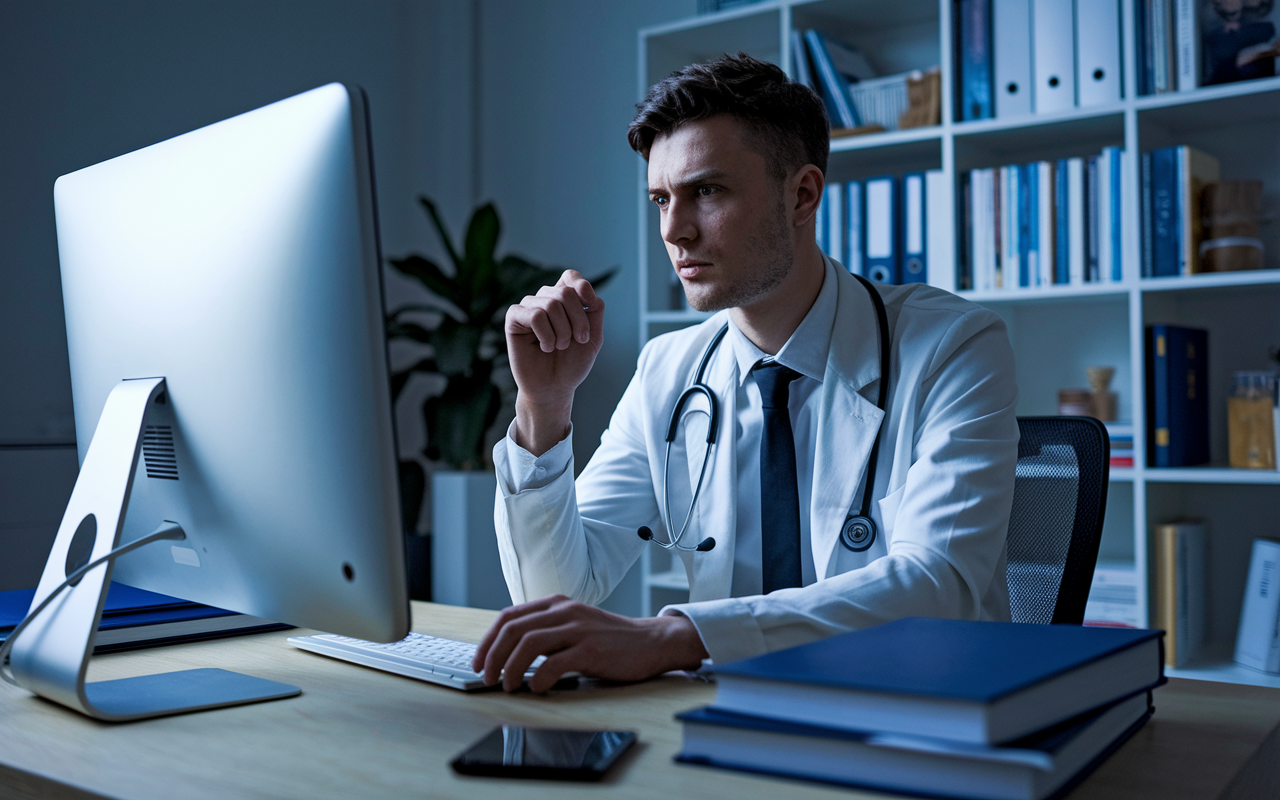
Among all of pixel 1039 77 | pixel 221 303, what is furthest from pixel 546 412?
pixel 1039 77

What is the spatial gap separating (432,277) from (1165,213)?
6.46ft

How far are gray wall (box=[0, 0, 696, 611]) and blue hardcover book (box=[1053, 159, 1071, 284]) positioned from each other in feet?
4.58

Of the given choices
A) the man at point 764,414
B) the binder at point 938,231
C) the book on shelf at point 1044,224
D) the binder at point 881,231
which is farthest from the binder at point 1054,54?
the man at point 764,414

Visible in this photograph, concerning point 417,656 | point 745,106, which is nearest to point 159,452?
point 417,656

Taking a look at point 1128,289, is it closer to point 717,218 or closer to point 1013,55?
point 1013,55

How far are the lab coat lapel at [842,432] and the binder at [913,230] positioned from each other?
1047 millimetres

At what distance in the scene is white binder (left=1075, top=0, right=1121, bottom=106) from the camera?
216 centimetres

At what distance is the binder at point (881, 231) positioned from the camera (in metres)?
2.41

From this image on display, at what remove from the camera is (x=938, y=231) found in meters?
2.36

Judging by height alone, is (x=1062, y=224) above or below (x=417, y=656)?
above

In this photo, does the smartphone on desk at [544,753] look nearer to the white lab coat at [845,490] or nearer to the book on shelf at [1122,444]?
the white lab coat at [845,490]

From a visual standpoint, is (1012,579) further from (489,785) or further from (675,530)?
(489,785)

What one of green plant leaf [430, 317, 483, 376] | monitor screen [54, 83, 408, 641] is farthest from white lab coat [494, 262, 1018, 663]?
green plant leaf [430, 317, 483, 376]

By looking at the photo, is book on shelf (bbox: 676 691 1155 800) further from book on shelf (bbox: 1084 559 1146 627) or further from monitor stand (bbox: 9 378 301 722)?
book on shelf (bbox: 1084 559 1146 627)
